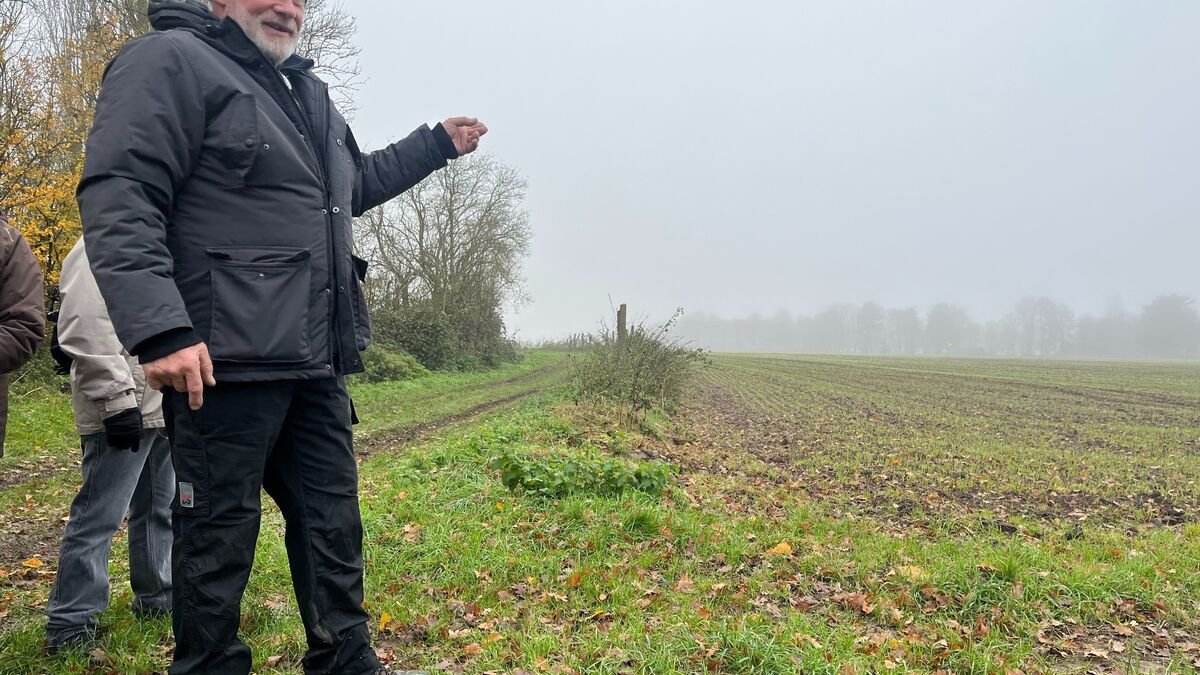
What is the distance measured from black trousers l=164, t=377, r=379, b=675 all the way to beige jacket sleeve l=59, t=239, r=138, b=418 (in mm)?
1065

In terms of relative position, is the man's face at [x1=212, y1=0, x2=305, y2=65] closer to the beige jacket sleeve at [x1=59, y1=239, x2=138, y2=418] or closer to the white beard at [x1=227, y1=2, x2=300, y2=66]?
the white beard at [x1=227, y1=2, x2=300, y2=66]

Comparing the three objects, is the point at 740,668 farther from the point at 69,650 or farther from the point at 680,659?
the point at 69,650

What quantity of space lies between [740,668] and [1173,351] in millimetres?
155314

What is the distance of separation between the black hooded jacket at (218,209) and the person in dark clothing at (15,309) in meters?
1.23

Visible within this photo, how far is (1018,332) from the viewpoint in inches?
6107

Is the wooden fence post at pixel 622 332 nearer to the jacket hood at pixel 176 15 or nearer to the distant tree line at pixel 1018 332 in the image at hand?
the jacket hood at pixel 176 15

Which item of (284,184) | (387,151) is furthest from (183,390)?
(387,151)

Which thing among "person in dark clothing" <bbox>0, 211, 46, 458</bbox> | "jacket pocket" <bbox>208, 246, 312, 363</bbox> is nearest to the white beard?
"jacket pocket" <bbox>208, 246, 312, 363</bbox>

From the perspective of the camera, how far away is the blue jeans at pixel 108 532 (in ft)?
9.82

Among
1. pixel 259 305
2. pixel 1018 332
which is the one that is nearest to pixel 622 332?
pixel 259 305

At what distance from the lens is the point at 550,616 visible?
3.68 metres

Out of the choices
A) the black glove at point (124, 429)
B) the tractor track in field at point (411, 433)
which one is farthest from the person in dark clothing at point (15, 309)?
the tractor track in field at point (411, 433)

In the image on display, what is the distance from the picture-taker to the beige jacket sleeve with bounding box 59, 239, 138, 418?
291cm

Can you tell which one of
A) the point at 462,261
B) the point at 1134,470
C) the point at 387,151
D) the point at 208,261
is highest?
the point at 462,261
